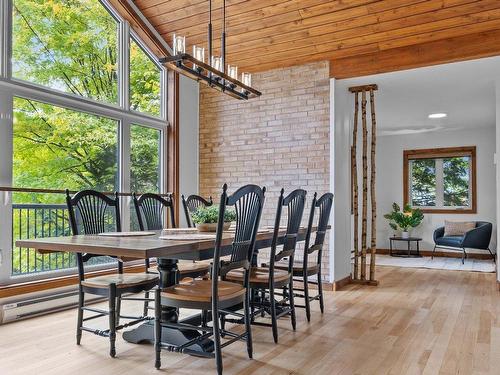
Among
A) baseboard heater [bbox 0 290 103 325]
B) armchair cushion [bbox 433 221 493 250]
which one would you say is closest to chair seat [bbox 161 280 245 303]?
baseboard heater [bbox 0 290 103 325]

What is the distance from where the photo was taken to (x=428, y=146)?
853 centimetres

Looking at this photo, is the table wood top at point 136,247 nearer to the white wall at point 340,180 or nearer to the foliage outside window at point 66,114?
the foliage outside window at point 66,114

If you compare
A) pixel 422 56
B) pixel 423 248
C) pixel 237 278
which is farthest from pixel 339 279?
pixel 423 248

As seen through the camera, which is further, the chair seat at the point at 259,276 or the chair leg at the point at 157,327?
the chair seat at the point at 259,276

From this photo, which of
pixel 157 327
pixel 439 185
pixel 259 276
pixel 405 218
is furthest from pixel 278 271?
pixel 439 185

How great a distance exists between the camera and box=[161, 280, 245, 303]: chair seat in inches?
94.0

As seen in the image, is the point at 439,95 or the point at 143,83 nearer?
the point at 143,83

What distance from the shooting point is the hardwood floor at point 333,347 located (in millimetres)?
2510

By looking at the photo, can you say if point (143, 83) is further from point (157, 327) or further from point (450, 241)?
point (450, 241)

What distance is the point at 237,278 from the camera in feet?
10.1

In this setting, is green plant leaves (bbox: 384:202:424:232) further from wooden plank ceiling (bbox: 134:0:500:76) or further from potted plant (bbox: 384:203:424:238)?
wooden plank ceiling (bbox: 134:0:500:76)

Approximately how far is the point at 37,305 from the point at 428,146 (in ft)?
24.7

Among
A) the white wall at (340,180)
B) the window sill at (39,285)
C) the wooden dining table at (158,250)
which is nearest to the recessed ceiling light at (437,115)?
the white wall at (340,180)

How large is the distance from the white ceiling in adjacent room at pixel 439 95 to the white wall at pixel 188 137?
2.06 m
